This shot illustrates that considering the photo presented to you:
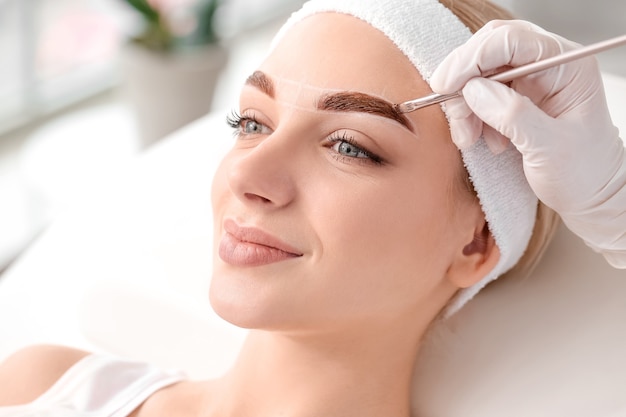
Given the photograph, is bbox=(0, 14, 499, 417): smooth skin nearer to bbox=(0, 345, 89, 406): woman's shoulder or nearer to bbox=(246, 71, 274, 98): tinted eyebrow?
bbox=(246, 71, 274, 98): tinted eyebrow

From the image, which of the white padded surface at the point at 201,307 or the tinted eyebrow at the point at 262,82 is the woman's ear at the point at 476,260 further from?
the tinted eyebrow at the point at 262,82

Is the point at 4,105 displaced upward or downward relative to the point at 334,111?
downward

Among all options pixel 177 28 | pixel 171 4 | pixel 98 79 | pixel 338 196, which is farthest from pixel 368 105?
pixel 98 79

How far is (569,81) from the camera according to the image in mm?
1283

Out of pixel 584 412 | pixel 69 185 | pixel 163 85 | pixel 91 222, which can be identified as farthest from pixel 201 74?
pixel 584 412

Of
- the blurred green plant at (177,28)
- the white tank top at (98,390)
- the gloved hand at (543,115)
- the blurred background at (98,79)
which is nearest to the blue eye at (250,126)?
the gloved hand at (543,115)

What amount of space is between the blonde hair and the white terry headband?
0.03m

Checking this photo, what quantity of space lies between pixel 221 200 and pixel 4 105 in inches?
93.6

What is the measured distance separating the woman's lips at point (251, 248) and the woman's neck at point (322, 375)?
160mm

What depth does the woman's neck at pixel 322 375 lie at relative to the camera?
145cm

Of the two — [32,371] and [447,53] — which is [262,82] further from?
[32,371]

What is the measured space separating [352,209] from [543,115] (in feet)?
0.93

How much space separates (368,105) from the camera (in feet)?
4.43

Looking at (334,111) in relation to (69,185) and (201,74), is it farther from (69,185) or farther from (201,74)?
(69,185)
